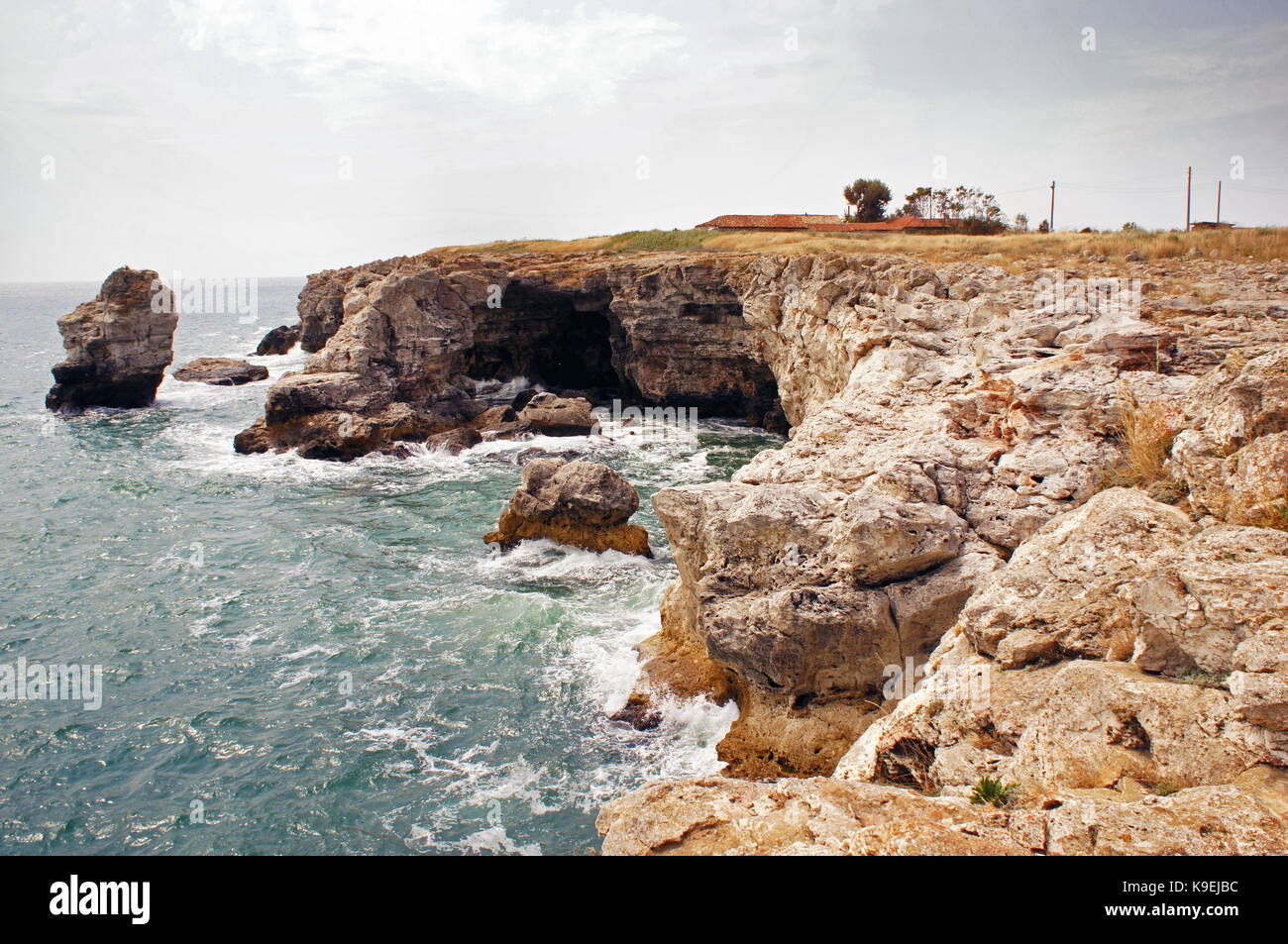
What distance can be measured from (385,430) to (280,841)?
1128 inches

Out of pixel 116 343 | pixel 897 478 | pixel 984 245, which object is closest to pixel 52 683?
pixel 897 478

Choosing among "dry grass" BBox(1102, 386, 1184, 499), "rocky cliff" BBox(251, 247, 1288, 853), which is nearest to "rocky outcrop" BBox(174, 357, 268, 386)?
"rocky cliff" BBox(251, 247, 1288, 853)

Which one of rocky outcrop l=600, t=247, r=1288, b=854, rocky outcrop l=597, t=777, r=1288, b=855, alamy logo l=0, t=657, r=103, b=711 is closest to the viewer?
rocky outcrop l=597, t=777, r=1288, b=855

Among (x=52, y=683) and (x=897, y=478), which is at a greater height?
(x=897, y=478)

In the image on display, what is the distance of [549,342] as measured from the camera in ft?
179

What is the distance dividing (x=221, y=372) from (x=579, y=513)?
1975 inches

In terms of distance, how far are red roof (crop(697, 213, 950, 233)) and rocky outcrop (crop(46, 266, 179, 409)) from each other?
127 feet

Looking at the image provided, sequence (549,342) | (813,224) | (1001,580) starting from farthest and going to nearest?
(813,224) < (549,342) < (1001,580)

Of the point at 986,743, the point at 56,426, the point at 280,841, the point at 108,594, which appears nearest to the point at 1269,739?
the point at 986,743

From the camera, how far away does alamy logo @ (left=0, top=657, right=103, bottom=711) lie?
1688 cm

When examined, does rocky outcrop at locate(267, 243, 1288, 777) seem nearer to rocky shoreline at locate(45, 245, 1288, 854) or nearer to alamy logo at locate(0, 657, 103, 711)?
rocky shoreline at locate(45, 245, 1288, 854)
